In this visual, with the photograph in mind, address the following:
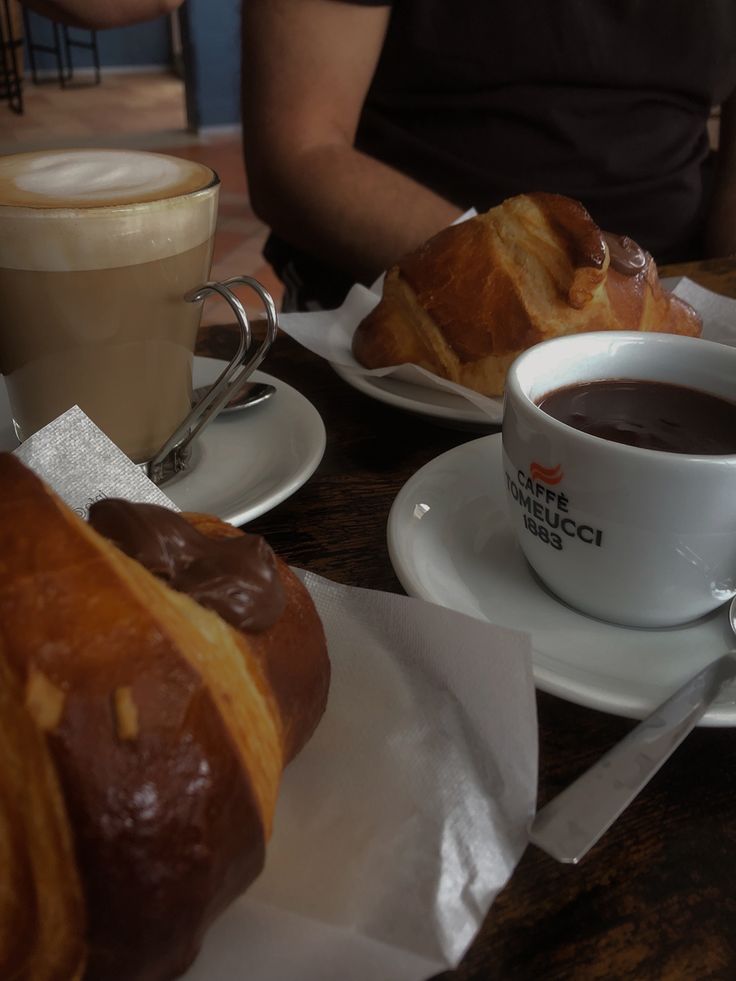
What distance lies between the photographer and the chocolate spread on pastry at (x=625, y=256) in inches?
36.3

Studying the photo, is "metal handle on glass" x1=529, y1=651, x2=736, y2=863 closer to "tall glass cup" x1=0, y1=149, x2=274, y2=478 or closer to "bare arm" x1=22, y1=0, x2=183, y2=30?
"tall glass cup" x1=0, y1=149, x2=274, y2=478

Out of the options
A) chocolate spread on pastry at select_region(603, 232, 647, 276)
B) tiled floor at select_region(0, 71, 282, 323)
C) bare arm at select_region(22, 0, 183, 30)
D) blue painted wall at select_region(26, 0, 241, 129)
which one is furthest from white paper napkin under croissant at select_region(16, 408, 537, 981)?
blue painted wall at select_region(26, 0, 241, 129)

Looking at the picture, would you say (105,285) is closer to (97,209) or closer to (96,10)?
(97,209)

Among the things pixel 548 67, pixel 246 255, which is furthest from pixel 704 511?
pixel 246 255

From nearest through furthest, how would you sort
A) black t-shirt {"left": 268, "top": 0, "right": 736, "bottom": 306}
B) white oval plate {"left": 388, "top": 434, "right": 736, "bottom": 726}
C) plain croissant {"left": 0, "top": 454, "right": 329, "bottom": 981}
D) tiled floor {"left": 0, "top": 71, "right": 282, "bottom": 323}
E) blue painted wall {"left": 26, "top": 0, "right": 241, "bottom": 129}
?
plain croissant {"left": 0, "top": 454, "right": 329, "bottom": 981}, white oval plate {"left": 388, "top": 434, "right": 736, "bottom": 726}, black t-shirt {"left": 268, "top": 0, "right": 736, "bottom": 306}, tiled floor {"left": 0, "top": 71, "right": 282, "bottom": 323}, blue painted wall {"left": 26, "top": 0, "right": 241, "bottom": 129}

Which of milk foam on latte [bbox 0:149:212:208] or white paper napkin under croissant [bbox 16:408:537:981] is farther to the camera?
milk foam on latte [bbox 0:149:212:208]

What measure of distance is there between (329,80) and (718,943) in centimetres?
136

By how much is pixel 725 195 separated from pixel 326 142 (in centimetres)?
77

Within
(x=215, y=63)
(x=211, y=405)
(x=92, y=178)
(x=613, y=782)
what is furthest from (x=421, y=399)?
(x=215, y=63)

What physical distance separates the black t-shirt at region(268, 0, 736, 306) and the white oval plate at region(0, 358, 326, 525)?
78cm

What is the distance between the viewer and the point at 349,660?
47 centimetres

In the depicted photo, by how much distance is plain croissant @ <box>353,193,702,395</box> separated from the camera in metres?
0.89

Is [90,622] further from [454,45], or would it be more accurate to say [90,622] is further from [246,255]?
[246,255]

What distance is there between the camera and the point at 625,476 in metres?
0.51
